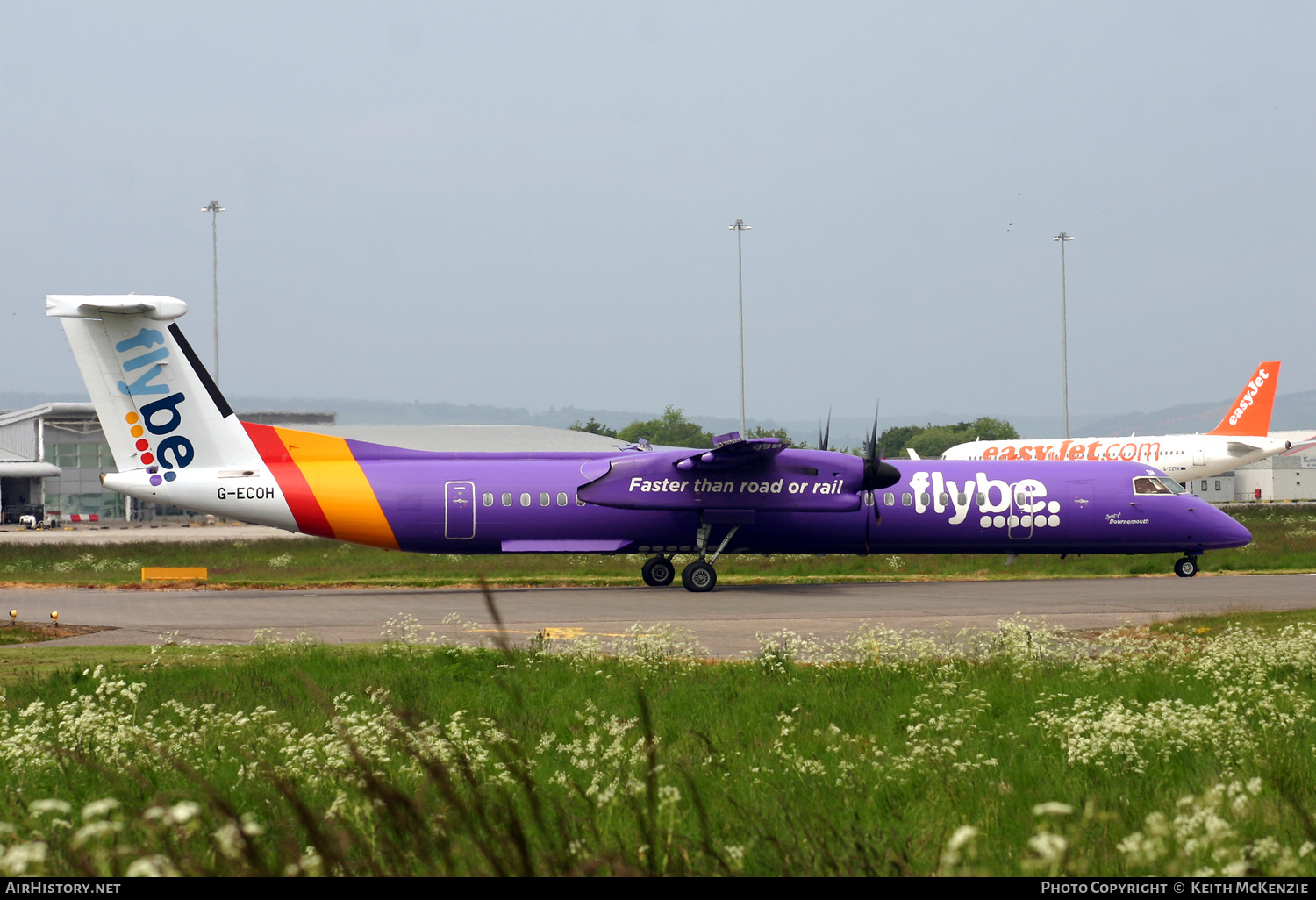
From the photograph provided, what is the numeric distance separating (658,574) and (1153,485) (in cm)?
1349

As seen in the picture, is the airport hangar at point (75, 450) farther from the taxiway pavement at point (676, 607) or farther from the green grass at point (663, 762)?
the green grass at point (663, 762)

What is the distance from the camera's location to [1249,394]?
67875 millimetres

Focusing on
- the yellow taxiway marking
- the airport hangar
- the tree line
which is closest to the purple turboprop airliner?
the yellow taxiway marking

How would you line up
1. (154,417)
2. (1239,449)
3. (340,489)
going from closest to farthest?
(154,417), (340,489), (1239,449)

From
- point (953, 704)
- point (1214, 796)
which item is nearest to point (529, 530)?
point (953, 704)

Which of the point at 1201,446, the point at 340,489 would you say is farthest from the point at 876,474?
the point at 1201,446

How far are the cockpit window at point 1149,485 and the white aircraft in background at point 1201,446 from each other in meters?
36.2

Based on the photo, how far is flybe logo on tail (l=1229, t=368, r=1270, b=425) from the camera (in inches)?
2628

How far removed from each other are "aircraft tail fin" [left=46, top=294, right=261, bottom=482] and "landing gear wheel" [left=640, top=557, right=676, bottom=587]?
10420 millimetres

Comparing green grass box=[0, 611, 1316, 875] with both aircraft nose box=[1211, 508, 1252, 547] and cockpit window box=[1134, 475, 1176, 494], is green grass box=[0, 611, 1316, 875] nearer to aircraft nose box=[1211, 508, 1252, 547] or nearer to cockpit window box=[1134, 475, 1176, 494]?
cockpit window box=[1134, 475, 1176, 494]

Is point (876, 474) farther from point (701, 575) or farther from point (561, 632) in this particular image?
point (561, 632)

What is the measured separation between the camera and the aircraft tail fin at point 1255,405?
6650 centimetres

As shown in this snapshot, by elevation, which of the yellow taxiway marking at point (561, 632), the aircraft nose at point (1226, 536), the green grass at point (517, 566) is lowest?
the green grass at point (517, 566)

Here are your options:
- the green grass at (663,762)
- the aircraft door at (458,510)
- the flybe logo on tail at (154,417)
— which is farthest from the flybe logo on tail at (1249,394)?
the flybe logo on tail at (154,417)
